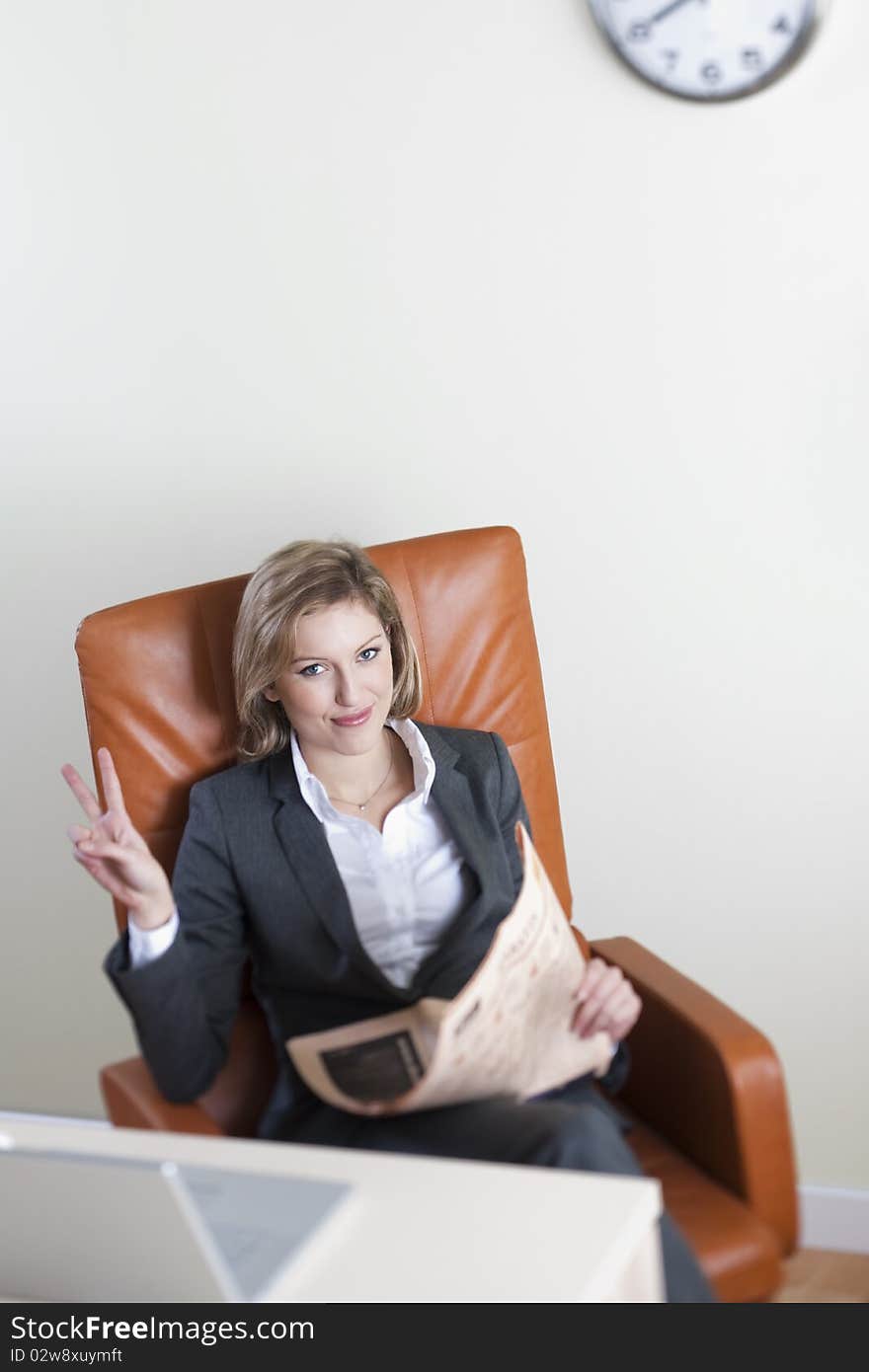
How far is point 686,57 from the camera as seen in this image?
2012mm

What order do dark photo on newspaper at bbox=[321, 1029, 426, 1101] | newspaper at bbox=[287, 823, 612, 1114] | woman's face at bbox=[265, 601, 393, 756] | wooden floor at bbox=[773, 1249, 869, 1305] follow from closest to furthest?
newspaper at bbox=[287, 823, 612, 1114] < dark photo on newspaper at bbox=[321, 1029, 426, 1101] < woman's face at bbox=[265, 601, 393, 756] < wooden floor at bbox=[773, 1249, 869, 1305]

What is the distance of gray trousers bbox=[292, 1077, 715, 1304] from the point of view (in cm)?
140

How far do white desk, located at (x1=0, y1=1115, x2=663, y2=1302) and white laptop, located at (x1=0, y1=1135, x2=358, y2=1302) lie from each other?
2 centimetres

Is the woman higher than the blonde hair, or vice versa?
the blonde hair

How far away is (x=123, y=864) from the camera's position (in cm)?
159

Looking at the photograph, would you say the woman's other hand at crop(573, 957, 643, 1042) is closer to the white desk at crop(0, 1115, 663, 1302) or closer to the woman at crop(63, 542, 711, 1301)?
the woman at crop(63, 542, 711, 1301)

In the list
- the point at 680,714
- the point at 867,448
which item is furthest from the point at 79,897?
the point at 867,448

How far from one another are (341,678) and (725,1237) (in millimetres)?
821

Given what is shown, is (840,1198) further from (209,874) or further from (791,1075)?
(209,874)

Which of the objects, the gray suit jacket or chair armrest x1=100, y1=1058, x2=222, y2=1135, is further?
the gray suit jacket

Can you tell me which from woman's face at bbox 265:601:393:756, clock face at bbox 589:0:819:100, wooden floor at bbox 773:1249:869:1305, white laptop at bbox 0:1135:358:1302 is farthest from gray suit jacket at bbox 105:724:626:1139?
clock face at bbox 589:0:819:100

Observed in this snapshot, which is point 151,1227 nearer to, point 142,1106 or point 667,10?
point 142,1106

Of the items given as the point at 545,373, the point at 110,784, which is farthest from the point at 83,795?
the point at 545,373

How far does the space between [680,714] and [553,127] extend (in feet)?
3.17
